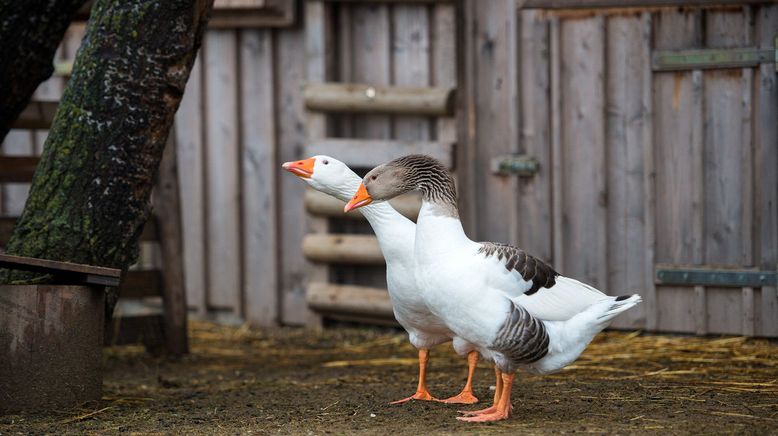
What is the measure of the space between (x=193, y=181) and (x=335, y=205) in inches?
66.2

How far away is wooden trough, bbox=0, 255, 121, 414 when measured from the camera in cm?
547

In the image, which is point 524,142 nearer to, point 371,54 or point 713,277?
point 371,54

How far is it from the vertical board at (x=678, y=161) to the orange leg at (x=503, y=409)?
3238 millimetres

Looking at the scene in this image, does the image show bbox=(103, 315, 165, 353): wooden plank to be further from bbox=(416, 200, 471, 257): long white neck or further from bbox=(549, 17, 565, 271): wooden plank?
bbox=(416, 200, 471, 257): long white neck

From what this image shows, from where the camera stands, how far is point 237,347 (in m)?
9.12

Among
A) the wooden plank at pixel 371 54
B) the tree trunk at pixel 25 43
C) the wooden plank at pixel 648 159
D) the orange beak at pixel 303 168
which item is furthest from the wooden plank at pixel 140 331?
the wooden plank at pixel 648 159

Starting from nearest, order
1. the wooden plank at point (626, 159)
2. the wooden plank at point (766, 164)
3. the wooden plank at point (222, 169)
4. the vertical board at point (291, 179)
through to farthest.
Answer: the wooden plank at point (766, 164) → the wooden plank at point (626, 159) → the vertical board at point (291, 179) → the wooden plank at point (222, 169)

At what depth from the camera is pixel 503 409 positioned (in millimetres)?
5285

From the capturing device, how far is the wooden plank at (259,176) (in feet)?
32.1

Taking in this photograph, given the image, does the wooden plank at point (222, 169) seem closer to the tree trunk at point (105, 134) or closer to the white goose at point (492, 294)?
the tree trunk at point (105, 134)

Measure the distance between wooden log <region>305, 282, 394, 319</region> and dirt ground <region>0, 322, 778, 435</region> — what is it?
227mm

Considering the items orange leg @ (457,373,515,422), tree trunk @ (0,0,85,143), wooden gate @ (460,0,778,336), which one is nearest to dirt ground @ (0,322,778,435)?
orange leg @ (457,373,515,422)

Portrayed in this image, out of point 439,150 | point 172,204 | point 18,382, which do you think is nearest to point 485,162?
point 439,150

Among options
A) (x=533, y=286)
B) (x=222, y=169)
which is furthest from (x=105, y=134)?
(x=222, y=169)
